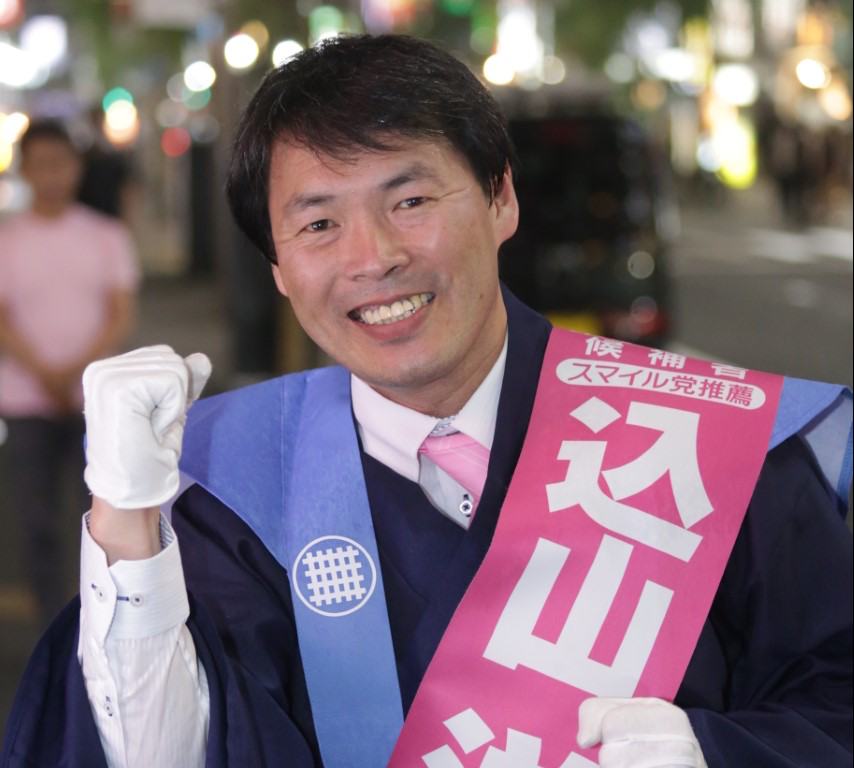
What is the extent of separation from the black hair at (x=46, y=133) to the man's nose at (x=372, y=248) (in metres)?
2.93

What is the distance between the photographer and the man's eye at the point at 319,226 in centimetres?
175

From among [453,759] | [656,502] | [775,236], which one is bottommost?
[453,759]

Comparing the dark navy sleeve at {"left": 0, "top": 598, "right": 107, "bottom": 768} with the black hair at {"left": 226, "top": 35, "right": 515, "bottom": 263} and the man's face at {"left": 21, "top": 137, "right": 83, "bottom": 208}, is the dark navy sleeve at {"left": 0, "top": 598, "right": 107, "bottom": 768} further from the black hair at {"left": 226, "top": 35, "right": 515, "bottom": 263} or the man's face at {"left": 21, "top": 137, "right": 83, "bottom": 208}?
the man's face at {"left": 21, "top": 137, "right": 83, "bottom": 208}

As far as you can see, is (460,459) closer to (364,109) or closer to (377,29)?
(364,109)

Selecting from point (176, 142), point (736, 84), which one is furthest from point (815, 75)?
point (736, 84)

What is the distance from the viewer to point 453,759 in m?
1.69

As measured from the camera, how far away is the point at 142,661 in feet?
4.97

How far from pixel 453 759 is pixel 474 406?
0.50 meters

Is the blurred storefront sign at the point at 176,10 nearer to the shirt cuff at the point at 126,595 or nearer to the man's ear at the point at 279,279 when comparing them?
the man's ear at the point at 279,279

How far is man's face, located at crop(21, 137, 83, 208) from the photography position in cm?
424

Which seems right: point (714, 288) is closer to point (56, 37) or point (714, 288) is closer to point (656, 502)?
point (656, 502)

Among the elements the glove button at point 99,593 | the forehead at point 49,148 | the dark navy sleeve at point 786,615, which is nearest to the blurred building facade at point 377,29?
the forehead at point 49,148

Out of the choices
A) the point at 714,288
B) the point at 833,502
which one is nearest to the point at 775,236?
the point at 714,288

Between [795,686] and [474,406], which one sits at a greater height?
[474,406]
